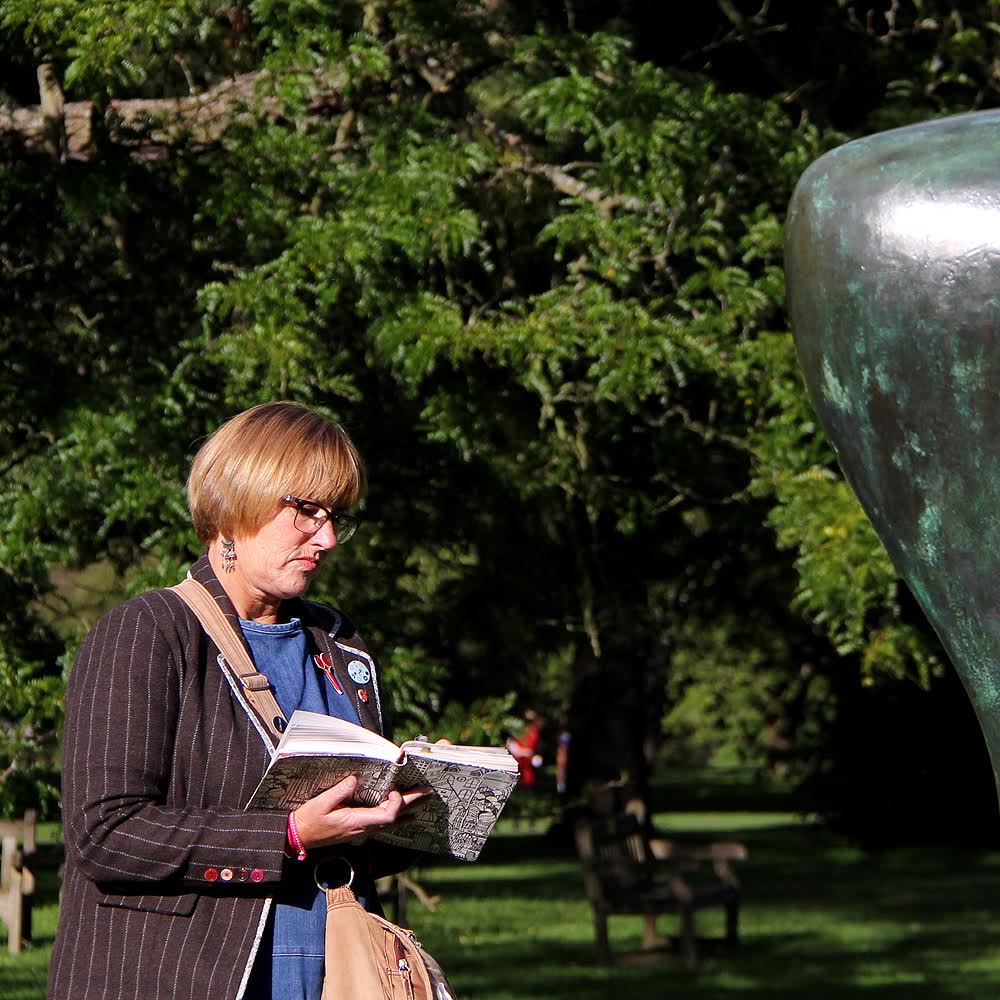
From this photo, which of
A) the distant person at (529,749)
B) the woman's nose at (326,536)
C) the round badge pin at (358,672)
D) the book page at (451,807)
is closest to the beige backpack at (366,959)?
the book page at (451,807)

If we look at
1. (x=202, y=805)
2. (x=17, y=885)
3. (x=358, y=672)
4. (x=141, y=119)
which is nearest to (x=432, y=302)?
(x=141, y=119)

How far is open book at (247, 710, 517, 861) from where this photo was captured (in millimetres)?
2729

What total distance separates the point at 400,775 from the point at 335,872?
9.0 inches

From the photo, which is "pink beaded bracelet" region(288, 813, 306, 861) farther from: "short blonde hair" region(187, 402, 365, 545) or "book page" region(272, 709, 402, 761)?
"short blonde hair" region(187, 402, 365, 545)

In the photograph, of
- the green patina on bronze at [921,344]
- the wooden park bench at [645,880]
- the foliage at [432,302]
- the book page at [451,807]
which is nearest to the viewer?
the green patina on bronze at [921,344]

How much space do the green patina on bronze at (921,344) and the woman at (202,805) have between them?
83 cm

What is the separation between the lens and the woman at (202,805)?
9.02 feet

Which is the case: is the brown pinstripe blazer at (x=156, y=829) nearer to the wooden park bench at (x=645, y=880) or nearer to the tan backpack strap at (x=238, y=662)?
the tan backpack strap at (x=238, y=662)

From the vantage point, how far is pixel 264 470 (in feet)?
9.77

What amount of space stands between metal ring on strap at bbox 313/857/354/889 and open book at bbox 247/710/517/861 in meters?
0.07

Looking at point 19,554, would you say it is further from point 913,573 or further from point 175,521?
point 913,573

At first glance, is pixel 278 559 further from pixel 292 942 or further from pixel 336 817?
pixel 292 942

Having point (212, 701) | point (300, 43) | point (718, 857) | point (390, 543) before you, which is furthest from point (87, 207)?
point (718, 857)

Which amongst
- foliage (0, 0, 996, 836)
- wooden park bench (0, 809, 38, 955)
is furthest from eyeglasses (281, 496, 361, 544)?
wooden park bench (0, 809, 38, 955)
